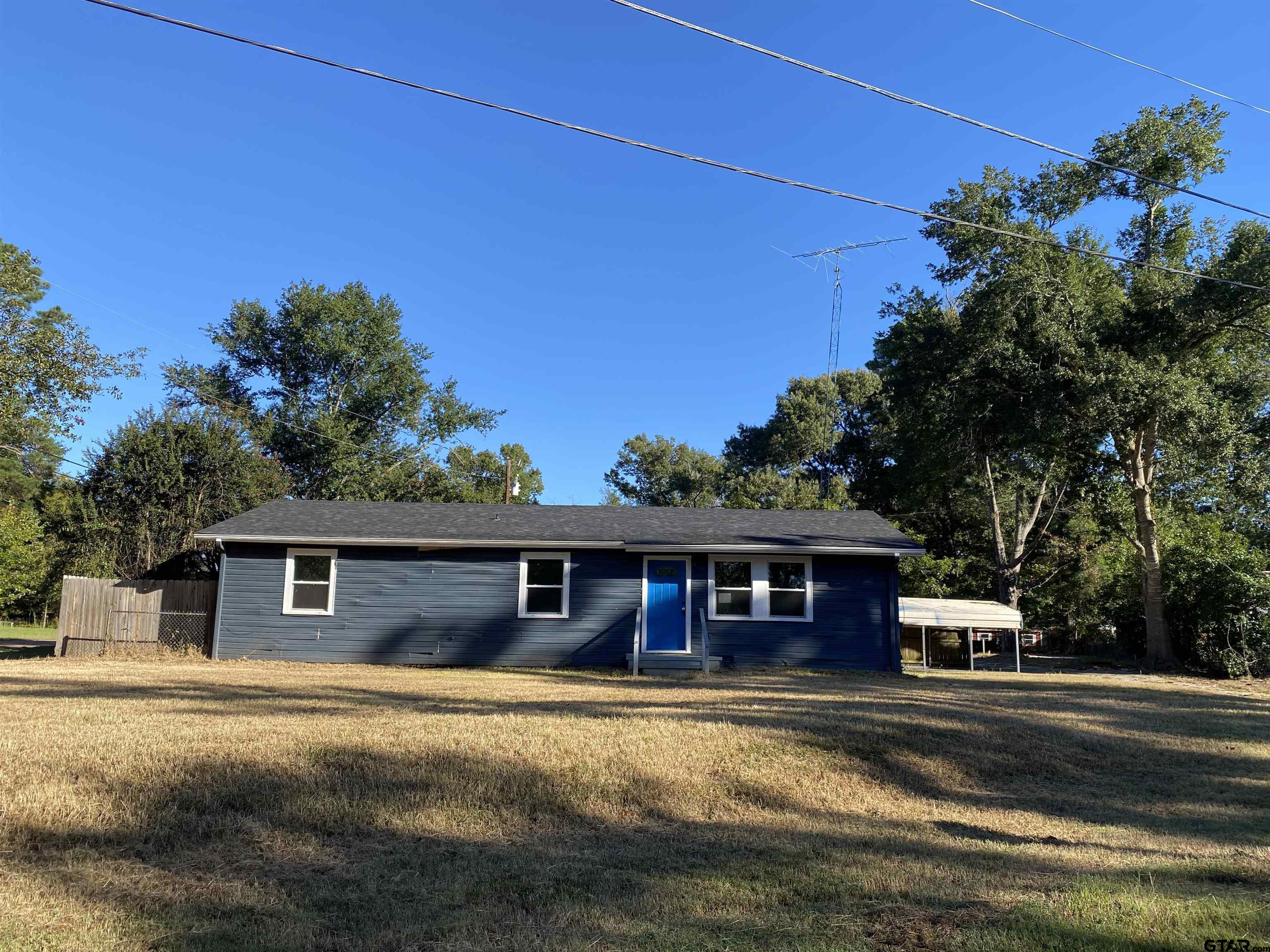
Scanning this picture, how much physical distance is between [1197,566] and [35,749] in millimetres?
22322

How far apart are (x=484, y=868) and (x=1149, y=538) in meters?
20.8

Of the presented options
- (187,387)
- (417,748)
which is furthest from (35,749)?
(187,387)

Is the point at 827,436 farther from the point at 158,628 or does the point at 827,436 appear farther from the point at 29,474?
the point at 29,474

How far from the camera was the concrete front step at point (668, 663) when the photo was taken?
16766mm

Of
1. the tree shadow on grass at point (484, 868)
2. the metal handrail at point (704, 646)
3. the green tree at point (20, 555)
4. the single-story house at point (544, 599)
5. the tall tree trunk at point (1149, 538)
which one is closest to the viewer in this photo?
the tree shadow on grass at point (484, 868)

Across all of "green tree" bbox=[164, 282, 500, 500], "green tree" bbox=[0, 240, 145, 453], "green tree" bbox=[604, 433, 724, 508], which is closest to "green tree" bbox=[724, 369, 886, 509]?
"green tree" bbox=[604, 433, 724, 508]

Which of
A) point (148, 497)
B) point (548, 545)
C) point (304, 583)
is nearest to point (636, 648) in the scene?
point (548, 545)

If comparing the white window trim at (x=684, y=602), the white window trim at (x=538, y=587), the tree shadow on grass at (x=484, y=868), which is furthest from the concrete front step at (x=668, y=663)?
the tree shadow on grass at (x=484, y=868)

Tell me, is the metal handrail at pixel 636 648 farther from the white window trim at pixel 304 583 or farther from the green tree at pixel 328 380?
the green tree at pixel 328 380

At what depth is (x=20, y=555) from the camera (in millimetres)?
30250

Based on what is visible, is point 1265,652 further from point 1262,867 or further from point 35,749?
point 35,749

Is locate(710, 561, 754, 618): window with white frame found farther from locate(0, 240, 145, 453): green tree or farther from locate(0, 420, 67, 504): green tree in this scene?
locate(0, 420, 67, 504): green tree

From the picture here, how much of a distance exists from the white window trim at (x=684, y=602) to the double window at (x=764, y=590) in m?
0.44

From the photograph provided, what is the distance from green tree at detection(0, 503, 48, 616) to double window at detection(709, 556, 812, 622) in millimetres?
25493
